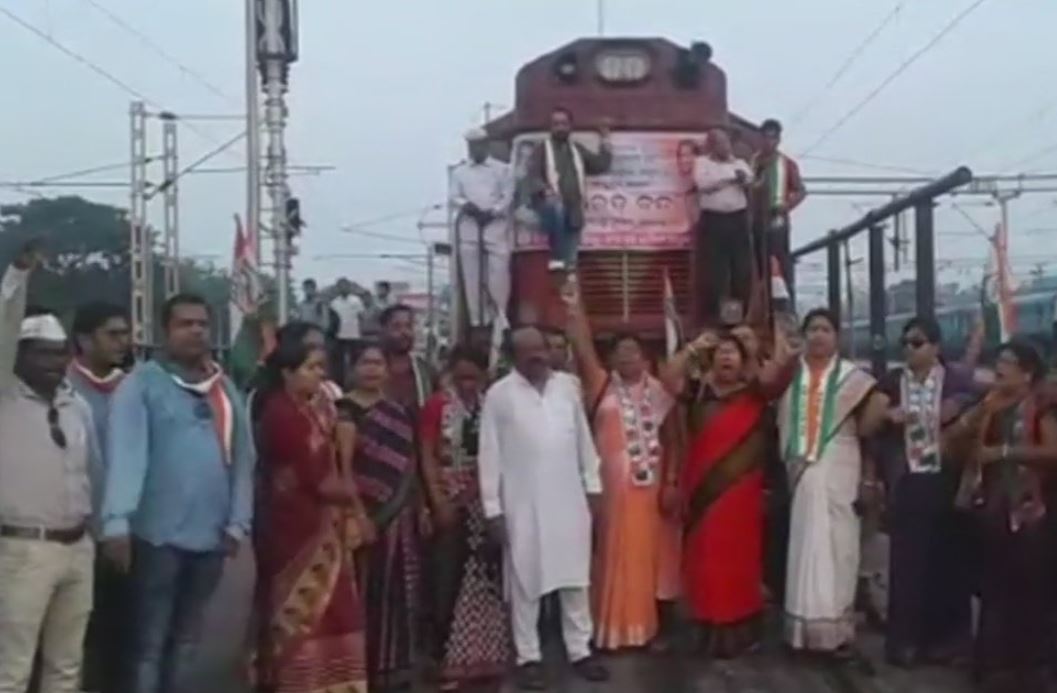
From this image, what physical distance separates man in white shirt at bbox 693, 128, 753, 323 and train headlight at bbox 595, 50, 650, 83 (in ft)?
3.60

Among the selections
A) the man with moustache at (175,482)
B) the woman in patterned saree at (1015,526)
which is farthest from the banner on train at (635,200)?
the man with moustache at (175,482)

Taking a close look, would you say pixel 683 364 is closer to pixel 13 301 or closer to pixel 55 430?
pixel 55 430

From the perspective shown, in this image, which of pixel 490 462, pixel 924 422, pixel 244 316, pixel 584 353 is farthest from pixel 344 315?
pixel 924 422

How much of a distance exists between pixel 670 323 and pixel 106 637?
4470mm

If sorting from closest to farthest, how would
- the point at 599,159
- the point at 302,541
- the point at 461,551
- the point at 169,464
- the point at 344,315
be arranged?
the point at 169,464 < the point at 302,541 < the point at 461,551 < the point at 599,159 < the point at 344,315

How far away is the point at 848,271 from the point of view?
572 inches

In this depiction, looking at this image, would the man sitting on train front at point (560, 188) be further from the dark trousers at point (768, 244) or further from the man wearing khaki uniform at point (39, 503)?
the man wearing khaki uniform at point (39, 503)

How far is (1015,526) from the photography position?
8336 mm

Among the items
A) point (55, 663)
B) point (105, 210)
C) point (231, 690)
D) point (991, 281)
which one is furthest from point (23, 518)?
point (105, 210)

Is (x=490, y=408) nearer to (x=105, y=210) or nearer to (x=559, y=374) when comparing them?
(x=559, y=374)

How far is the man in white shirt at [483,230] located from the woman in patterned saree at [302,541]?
4423 millimetres

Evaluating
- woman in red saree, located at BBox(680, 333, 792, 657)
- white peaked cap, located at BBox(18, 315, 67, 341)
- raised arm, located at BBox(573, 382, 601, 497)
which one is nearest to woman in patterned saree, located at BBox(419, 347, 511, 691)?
raised arm, located at BBox(573, 382, 601, 497)

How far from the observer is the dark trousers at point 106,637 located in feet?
24.6

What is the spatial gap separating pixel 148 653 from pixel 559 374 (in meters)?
2.71
